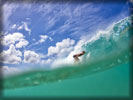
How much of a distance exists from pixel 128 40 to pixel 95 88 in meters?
1.58

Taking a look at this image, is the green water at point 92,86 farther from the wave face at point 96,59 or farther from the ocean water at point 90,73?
the wave face at point 96,59

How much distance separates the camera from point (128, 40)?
6.26 meters

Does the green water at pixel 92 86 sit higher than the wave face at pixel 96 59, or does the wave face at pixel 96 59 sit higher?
the wave face at pixel 96 59

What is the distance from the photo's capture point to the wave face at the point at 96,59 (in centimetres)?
627

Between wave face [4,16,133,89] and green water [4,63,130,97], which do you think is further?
wave face [4,16,133,89]

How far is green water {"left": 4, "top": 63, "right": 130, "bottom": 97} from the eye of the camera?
20.1 ft

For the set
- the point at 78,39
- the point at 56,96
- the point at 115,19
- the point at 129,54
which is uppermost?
the point at 115,19

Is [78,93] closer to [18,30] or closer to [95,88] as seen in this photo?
[95,88]

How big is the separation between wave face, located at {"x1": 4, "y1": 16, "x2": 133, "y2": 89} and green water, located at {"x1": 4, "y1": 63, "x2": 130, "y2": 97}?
Result: 0.44 ft

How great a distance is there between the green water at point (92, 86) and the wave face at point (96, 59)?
0.14m

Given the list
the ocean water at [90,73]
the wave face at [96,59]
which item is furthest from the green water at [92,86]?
the wave face at [96,59]

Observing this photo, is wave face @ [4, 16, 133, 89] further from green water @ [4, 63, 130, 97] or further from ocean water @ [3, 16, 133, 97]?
green water @ [4, 63, 130, 97]

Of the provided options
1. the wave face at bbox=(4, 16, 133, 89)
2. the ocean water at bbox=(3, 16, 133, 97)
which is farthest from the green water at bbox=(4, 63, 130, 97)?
the wave face at bbox=(4, 16, 133, 89)

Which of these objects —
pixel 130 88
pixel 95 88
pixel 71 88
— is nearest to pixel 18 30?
pixel 71 88
